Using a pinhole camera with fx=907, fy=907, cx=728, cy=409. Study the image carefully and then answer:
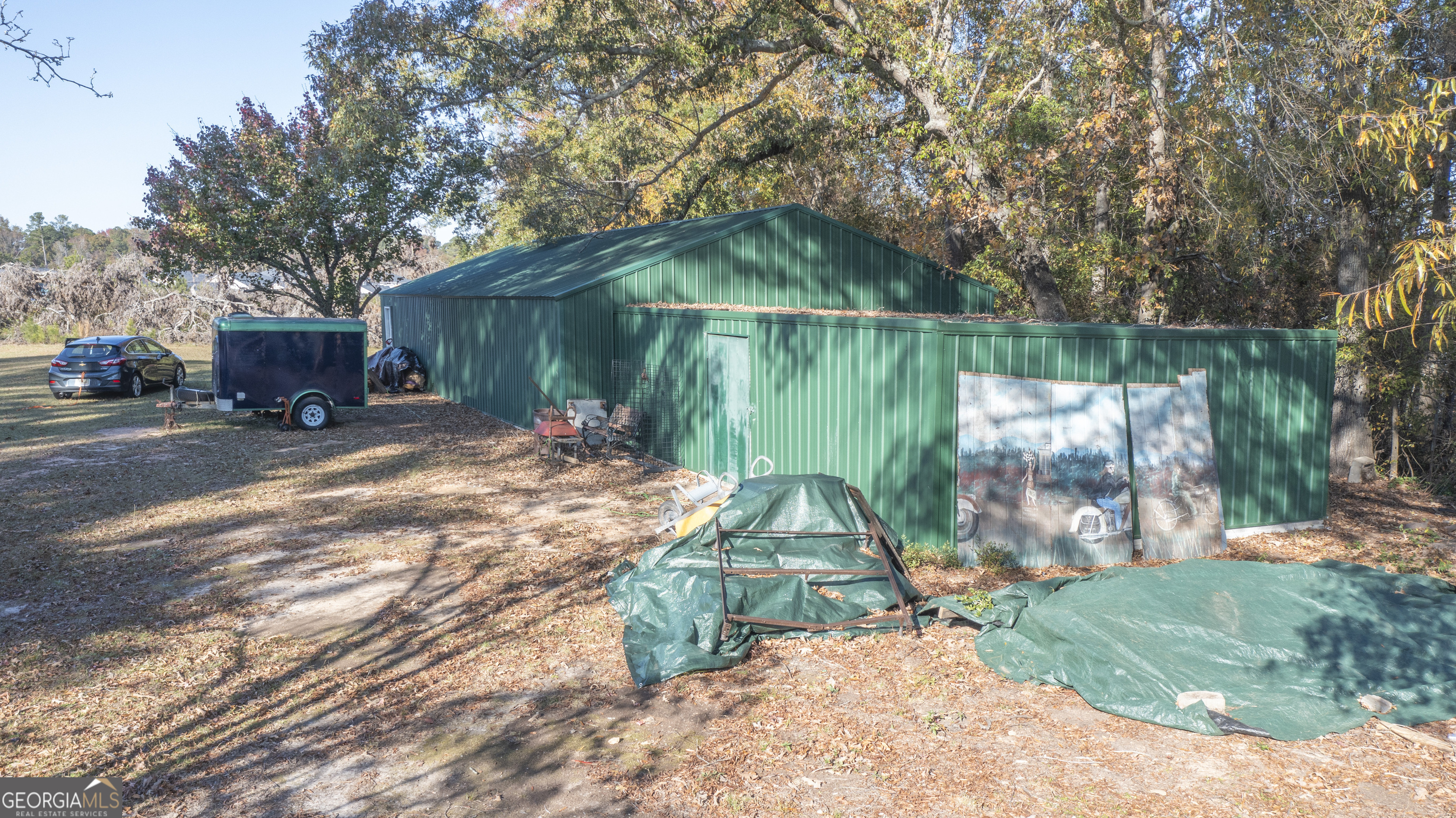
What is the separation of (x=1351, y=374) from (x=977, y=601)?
10081 mm

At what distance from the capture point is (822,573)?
7.58 m

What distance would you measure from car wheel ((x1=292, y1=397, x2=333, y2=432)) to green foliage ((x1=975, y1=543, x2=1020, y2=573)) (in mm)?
14123

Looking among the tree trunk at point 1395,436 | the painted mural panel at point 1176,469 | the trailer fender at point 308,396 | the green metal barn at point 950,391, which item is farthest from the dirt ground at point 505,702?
the trailer fender at point 308,396

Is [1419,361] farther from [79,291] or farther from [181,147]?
[79,291]

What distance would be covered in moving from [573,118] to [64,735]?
13936 millimetres

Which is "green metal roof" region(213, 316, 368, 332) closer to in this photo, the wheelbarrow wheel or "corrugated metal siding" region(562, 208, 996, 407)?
"corrugated metal siding" region(562, 208, 996, 407)

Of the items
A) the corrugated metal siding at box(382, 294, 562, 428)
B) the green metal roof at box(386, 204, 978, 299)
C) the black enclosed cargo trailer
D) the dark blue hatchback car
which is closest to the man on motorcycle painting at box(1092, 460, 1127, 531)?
the green metal roof at box(386, 204, 978, 299)

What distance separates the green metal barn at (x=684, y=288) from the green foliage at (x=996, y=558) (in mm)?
9150

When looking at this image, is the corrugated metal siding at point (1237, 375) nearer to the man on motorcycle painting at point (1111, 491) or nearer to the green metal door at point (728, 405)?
the man on motorcycle painting at point (1111, 491)

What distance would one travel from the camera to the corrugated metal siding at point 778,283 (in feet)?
55.0

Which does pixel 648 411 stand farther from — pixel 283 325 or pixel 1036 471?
pixel 1036 471

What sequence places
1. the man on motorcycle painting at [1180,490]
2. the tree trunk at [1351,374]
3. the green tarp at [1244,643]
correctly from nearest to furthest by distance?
the green tarp at [1244,643]
the man on motorcycle painting at [1180,490]
the tree trunk at [1351,374]

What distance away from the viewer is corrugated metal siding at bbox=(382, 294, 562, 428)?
17344mm

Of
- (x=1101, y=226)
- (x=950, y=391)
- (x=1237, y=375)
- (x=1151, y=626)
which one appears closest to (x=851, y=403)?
(x=950, y=391)
